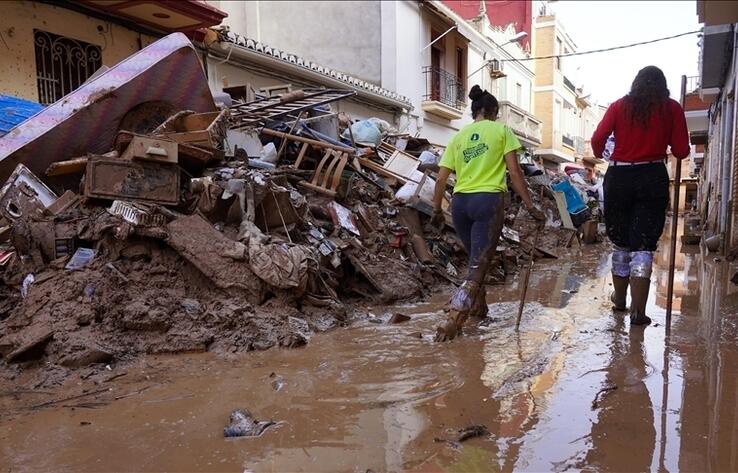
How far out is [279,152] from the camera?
6.83 metres

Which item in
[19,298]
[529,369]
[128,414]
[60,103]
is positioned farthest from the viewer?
[60,103]

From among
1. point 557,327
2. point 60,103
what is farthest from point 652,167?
A: point 60,103

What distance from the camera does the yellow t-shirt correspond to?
4.02 metres

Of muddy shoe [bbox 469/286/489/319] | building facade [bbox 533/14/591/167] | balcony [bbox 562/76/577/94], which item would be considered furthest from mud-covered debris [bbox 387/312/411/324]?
balcony [bbox 562/76/577/94]

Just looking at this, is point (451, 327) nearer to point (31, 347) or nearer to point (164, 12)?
point (31, 347)

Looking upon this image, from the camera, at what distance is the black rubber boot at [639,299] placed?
13.3 ft

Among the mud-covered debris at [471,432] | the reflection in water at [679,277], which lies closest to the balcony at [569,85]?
the reflection in water at [679,277]

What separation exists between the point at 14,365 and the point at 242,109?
15.7ft

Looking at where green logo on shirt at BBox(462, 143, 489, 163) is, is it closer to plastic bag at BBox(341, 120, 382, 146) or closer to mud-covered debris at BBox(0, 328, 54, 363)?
mud-covered debris at BBox(0, 328, 54, 363)

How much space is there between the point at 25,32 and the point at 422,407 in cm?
771

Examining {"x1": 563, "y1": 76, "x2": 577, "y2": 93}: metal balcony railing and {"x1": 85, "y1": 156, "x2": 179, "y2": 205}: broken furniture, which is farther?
{"x1": 563, "y1": 76, "x2": 577, "y2": 93}: metal balcony railing

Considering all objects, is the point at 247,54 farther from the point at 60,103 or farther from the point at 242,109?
the point at 60,103

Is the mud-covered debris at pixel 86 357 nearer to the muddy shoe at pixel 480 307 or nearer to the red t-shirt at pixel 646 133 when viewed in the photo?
the muddy shoe at pixel 480 307

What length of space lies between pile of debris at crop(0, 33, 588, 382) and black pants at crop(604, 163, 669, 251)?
208cm
